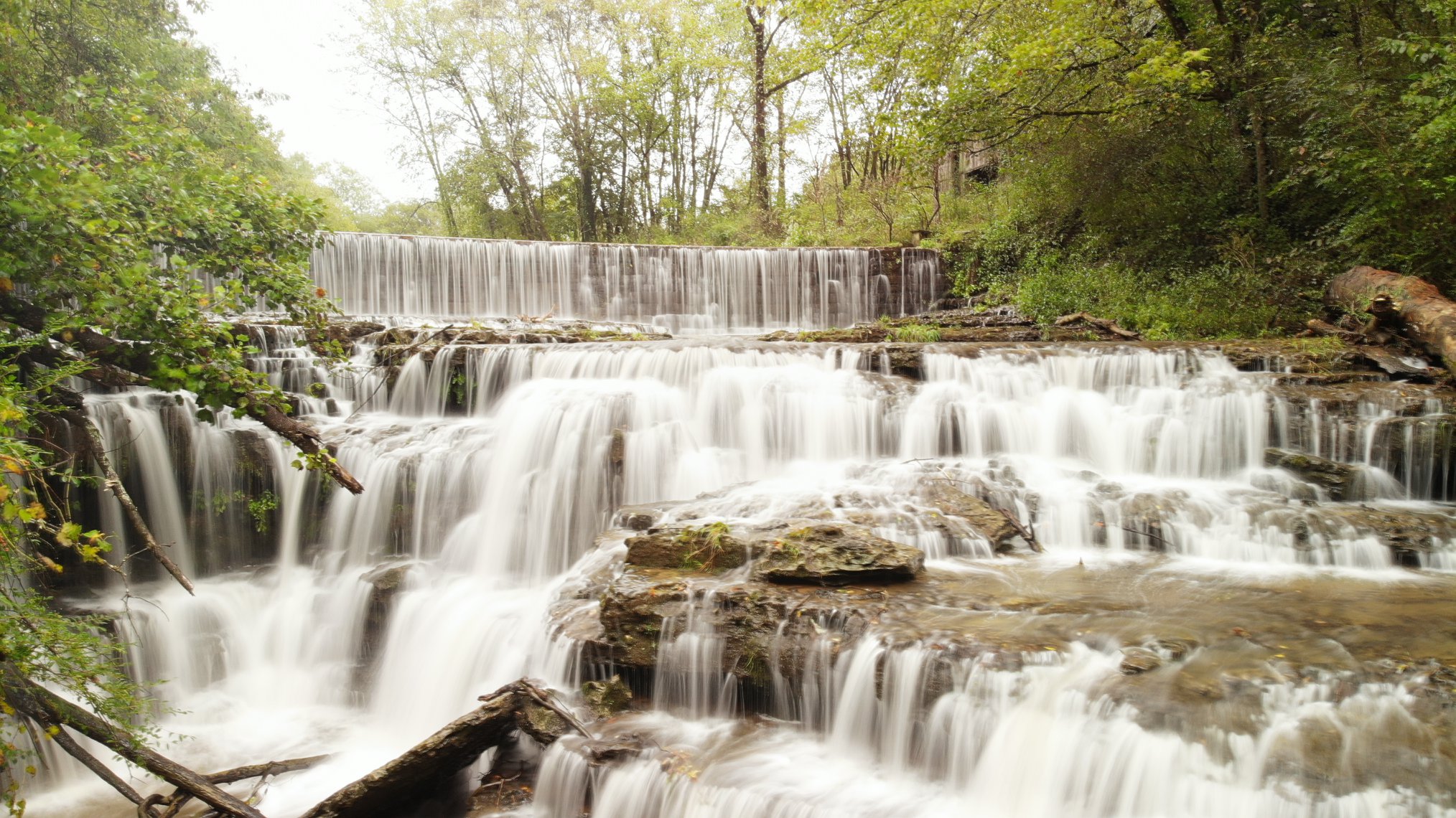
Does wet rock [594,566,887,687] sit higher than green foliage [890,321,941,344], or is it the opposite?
green foliage [890,321,941,344]

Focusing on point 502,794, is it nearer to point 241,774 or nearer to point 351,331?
point 241,774

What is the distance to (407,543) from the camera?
8.00m

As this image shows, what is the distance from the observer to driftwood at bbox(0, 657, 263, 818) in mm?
3787

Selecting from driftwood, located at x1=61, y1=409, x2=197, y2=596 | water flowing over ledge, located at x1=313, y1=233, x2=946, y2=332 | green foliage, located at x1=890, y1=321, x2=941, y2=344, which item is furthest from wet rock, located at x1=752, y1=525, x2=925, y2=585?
water flowing over ledge, located at x1=313, y1=233, x2=946, y2=332

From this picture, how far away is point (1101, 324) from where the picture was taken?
12.0m

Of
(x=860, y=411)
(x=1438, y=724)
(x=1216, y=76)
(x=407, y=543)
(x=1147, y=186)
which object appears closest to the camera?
(x=1438, y=724)

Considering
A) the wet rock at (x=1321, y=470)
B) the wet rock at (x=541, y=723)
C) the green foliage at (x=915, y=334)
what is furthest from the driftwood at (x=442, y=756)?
the green foliage at (x=915, y=334)

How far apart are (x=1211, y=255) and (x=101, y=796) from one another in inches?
616

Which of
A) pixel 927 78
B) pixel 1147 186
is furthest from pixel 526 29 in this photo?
pixel 1147 186

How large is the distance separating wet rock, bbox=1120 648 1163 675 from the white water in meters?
0.09

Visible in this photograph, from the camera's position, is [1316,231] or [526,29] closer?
[1316,231]

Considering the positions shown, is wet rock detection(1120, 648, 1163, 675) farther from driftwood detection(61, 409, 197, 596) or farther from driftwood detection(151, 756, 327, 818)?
driftwood detection(151, 756, 327, 818)

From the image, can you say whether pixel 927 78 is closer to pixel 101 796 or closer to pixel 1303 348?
pixel 1303 348

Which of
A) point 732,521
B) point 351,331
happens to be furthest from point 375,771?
point 351,331
